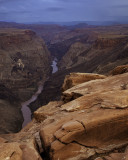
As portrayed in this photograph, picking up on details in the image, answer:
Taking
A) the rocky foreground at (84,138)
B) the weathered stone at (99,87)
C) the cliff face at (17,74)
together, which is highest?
the weathered stone at (99,87)

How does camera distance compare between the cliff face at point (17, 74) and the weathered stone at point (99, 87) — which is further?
the cliff face at point (17, 74)

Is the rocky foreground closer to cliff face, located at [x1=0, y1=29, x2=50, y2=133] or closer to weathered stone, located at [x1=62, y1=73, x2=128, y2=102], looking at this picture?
weathered stone, located at [x1=62, y1=73, x2=128, y2=102]

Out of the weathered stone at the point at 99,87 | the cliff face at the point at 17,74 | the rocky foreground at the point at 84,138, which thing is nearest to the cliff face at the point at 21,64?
the cliff face at the point at 17,74

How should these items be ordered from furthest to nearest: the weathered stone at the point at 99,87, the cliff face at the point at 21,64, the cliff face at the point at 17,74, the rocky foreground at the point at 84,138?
the cliff face at the point at 21,64, the cliff face at the point at 17,74, the weathered stone at the point at 99,87, the rocky foreground at the point at 84,138

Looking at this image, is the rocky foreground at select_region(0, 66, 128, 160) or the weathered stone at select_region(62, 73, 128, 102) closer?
the rocky foreground at select_region(0, 66, 128, 160)

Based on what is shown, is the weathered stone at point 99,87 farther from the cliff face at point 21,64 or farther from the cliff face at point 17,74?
the cliff face at point 21,64

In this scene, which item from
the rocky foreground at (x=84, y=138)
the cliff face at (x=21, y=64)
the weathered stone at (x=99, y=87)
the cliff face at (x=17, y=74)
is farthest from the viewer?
the cliff face at (x=21, y=64)

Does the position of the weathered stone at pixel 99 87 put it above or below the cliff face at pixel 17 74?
above

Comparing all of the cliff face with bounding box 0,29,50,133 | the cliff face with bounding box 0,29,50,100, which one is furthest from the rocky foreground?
the cliff face with bounding box 0,29,50,100

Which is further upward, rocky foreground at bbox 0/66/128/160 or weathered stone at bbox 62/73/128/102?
weathered stone at bbox 62/73/128/102

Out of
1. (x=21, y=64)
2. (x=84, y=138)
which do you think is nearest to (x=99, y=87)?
(x=84, y=138)
